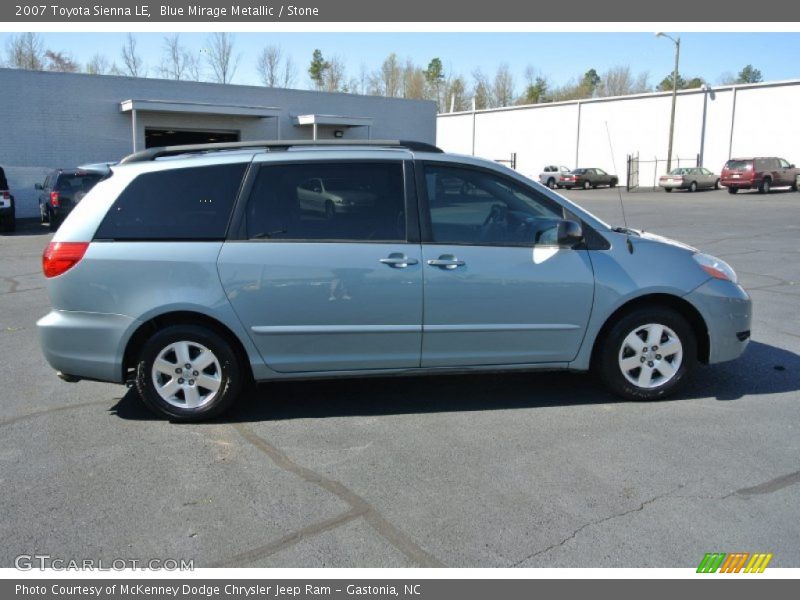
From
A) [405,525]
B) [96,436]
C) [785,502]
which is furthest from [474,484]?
[96,436]

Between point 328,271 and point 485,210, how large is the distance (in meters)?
1.24

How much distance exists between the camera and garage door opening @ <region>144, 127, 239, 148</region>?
27.0m

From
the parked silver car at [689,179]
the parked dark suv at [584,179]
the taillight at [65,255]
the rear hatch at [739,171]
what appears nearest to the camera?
the taillight at [65,255]

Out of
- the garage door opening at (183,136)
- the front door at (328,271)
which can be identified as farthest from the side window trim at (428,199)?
the garage door opening at (183,136)

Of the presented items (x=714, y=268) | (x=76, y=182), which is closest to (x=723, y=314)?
(x=714, y=268)

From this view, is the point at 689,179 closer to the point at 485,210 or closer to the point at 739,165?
the point at 739,165

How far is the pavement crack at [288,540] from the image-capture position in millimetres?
3164

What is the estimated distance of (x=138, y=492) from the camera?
381cm

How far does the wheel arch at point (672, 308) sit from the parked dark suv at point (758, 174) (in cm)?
3601

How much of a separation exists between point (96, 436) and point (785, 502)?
4195 millimetres

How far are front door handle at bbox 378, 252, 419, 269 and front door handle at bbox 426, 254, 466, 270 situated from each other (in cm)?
12

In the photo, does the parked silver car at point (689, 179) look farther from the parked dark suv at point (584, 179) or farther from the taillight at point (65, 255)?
the taillight at point (65, 255)

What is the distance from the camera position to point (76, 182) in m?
18.6

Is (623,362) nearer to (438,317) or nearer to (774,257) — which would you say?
(438,317)
